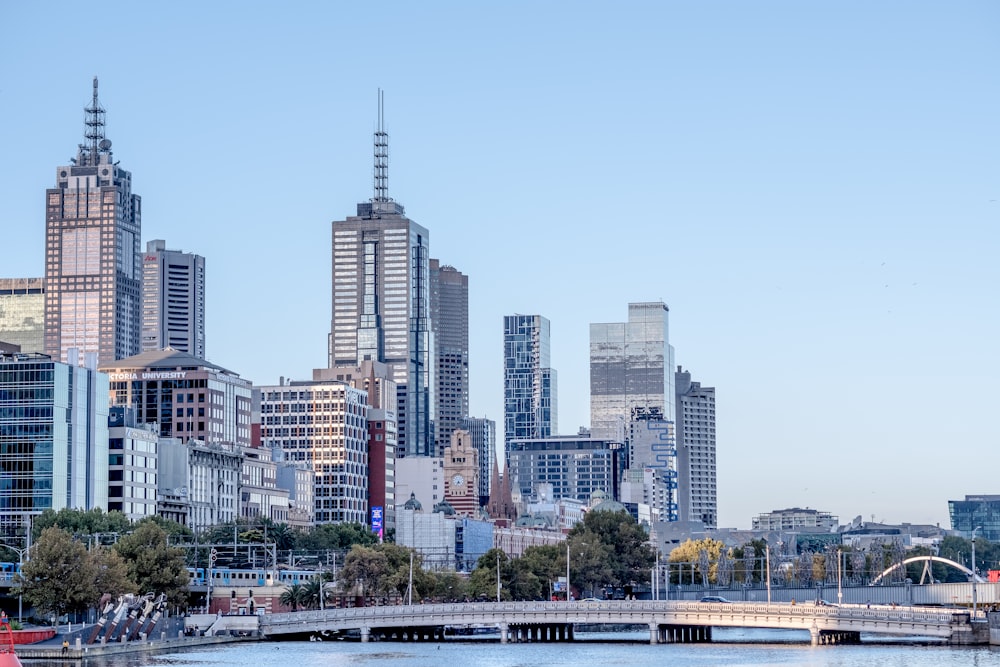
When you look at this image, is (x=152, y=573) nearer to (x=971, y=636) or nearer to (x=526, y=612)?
(x=526, y=612)

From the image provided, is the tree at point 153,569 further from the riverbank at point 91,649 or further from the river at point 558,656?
the riverbank at point 91,649

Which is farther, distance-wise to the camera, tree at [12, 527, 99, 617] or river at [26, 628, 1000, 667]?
tree at [12, 527, 99, 617]

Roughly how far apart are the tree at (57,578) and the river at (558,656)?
33.1ft

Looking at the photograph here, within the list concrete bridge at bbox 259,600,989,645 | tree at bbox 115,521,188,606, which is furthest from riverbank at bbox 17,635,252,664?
concrete bridge at bbox 259,600,989,645

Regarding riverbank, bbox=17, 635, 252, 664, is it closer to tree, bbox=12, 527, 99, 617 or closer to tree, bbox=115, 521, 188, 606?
tree, bbox=12, 527, 99, 617

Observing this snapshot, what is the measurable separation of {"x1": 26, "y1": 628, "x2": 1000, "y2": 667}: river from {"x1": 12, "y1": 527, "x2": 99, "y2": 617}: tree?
10.1 m

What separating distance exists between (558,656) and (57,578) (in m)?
46.3

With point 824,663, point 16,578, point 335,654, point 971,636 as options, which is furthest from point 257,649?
point 971,636

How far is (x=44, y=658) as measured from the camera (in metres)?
159

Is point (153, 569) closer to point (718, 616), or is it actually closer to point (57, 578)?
point (57, 578)

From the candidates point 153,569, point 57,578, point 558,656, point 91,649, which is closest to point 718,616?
point 558,656

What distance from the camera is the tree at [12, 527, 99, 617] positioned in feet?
569

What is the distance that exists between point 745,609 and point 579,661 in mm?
26090

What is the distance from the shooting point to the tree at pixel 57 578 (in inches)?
6826
